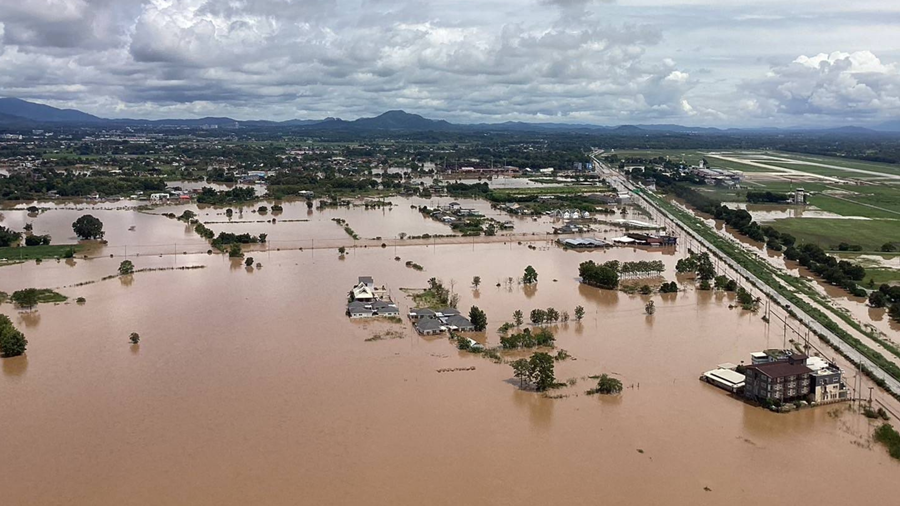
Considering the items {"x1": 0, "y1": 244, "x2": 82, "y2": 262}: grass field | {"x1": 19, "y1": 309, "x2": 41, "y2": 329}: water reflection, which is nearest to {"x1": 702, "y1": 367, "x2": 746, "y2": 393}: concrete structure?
{"x1": 19, "y1": 309, "x2": 41, "y2": 329}: water reflection

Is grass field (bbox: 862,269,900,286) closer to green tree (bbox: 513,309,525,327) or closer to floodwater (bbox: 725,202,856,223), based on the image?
green tree (bbox: 513,309,525,327)

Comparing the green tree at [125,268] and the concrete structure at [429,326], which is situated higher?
the green tree at [125,268]

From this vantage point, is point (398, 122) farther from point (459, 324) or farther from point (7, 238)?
point (459, 324)

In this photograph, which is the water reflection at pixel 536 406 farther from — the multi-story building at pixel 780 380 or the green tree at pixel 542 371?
the multi-story building at pixel 780 380

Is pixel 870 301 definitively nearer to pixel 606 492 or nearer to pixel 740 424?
pixel 740 424

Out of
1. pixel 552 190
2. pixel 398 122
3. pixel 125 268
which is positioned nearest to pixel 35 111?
pixel 398 122

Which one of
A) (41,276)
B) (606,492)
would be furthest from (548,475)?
(41,276)

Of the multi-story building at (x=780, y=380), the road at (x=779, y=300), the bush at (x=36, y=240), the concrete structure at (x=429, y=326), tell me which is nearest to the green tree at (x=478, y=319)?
the concrete structure at (x=429, y=326)
